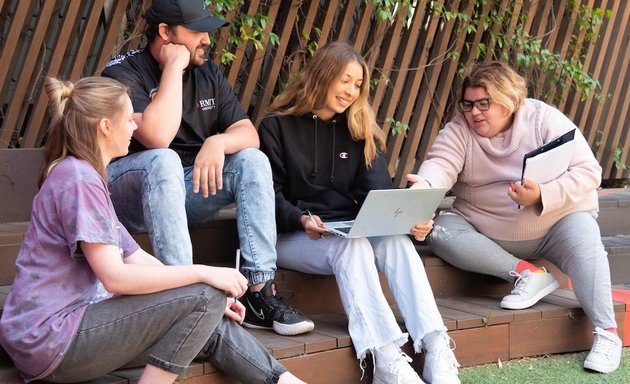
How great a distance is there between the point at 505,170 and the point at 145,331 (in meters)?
2.21

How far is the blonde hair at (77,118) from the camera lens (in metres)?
3.10

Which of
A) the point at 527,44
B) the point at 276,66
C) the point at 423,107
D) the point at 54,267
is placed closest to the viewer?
the point at 54,267

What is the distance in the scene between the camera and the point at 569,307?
4547 millimetres

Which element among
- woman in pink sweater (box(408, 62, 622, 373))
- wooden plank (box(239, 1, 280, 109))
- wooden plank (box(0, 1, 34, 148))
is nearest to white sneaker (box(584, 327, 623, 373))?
woman in pink sweater (box(408, 62, 622, 373))

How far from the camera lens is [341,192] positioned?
170 inches

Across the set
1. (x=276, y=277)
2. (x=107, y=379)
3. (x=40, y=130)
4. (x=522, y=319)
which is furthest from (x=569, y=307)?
(x=40, y=130)

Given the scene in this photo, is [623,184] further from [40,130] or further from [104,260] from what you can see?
[104,260]

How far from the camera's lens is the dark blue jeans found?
301 cm

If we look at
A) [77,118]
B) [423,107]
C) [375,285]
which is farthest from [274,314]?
[423,107]

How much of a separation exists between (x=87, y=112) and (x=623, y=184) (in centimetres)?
501

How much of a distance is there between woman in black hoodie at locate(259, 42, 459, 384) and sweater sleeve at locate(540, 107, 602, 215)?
71 centimetres

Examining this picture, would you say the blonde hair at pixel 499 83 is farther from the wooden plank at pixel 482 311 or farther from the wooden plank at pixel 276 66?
the wooden plank at pixel 276 66

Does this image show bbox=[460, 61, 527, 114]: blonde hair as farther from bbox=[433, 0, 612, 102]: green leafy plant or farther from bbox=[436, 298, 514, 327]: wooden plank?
bbox=[433, 0, 612, 102]: green leafy plant

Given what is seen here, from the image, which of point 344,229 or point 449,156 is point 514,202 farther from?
point 344,229
